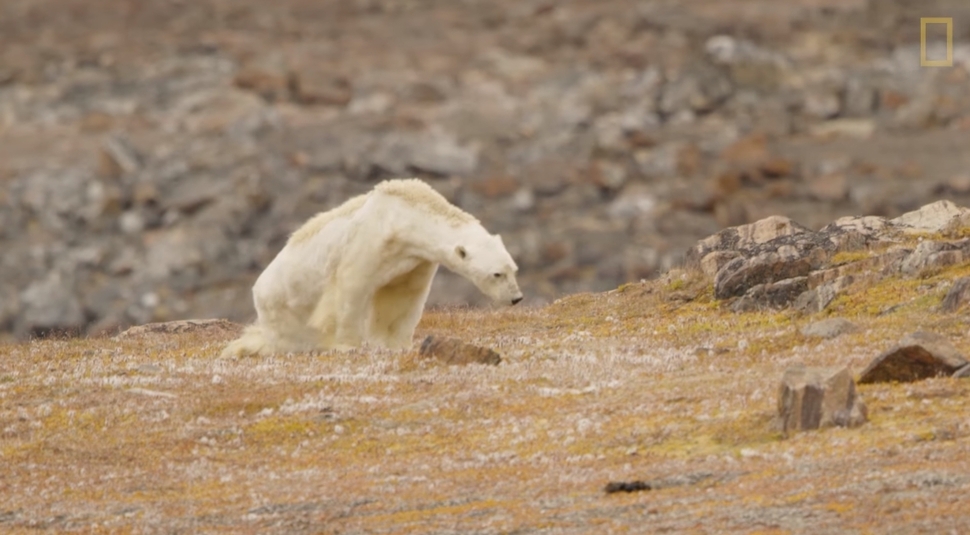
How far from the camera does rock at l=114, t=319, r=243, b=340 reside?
38875mm

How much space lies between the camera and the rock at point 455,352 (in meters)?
28.9

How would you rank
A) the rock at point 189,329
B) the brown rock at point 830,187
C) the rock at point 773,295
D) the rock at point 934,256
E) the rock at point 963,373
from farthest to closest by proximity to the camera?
the brown rock at point 830,187
the rock at point 189,329
the rock at point 773,295
the rock at point 934,256
the rock at point 963,373

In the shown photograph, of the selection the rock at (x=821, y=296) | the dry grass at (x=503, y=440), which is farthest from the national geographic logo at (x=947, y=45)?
the dry grass at (x=503, y=440)

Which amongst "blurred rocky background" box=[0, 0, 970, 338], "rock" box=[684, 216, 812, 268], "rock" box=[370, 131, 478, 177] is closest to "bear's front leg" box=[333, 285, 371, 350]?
"rock" box=[684, 216, 812, 268]

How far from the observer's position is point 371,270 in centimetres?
3152

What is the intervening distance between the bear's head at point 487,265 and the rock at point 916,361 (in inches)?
318

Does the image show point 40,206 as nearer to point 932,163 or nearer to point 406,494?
point 932,163

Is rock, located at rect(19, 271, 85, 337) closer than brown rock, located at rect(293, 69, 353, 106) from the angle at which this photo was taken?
Yes

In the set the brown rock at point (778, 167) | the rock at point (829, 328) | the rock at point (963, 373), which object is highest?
the rock at point (963, 373)

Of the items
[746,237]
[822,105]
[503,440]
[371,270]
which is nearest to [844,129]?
[822,105]

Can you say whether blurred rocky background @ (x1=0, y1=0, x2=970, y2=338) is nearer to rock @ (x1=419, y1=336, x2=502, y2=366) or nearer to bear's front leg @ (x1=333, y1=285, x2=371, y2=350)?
bear's front leg @ (x1=333, y1=285, x2=371, y2=350)

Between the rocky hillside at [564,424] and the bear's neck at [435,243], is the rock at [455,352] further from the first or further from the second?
the bear's neck at [435,243]

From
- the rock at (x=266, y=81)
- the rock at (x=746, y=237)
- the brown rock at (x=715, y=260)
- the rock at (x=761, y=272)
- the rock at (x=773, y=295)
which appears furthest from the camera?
the rock at (x=266, y=81)

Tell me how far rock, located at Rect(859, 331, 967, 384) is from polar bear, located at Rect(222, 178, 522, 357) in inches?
315
